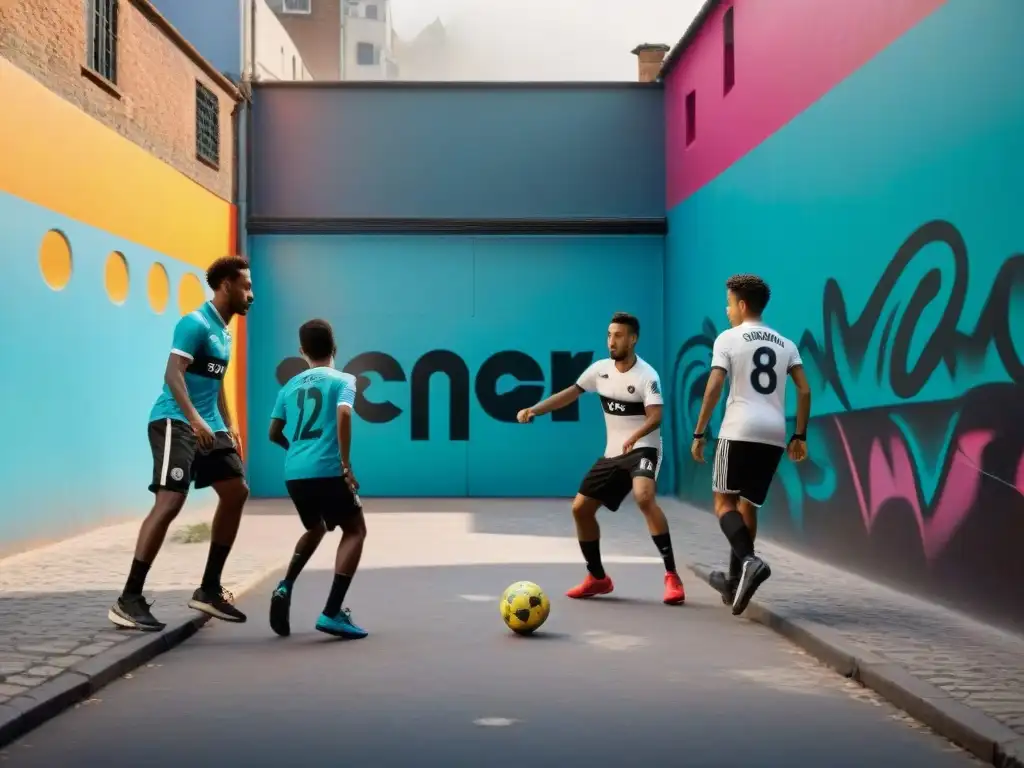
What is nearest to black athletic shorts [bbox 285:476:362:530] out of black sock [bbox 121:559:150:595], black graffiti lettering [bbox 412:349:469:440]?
black sock [bbox 121:559:150:595]

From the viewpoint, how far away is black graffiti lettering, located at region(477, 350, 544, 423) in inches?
720

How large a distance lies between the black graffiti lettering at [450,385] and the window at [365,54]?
67.8m

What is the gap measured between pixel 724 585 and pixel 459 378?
399 inches

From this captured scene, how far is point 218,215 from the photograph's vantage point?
17.4 meters

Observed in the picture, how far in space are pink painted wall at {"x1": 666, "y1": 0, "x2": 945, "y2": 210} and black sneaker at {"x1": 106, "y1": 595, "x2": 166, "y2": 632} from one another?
587 centimetres

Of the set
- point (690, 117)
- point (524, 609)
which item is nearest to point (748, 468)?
point (524, 609)

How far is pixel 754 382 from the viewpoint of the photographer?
8016 millimetres

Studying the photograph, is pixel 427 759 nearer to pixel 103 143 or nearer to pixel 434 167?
pixel 103 143

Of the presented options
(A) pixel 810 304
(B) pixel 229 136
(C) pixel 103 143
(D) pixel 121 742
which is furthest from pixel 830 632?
(B) pixel 229 136

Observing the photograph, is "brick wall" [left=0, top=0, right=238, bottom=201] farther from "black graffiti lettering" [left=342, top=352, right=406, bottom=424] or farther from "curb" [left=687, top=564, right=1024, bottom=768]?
"curb" [left=687, top=564, right=1024, bottom=768]

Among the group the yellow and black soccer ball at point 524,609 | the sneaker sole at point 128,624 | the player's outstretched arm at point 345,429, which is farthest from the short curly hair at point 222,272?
the yellow and black soccer ball at point 524,609

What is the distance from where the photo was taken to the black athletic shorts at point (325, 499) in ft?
23.8

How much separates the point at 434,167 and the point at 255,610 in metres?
11.0

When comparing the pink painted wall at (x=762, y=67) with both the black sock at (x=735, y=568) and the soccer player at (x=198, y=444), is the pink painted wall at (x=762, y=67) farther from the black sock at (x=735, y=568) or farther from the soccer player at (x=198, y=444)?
the soccer player at (x=198, y=444)
